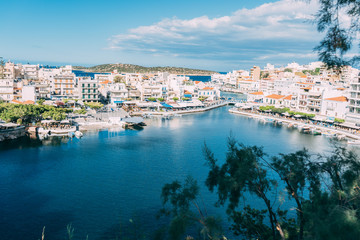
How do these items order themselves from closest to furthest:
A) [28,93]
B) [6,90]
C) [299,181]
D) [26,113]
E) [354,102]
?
[299,181] < [26,113] < [354,102] < [28,93] < [6,90]

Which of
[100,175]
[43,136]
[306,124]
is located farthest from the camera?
[306,124]

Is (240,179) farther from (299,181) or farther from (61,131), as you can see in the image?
(61,131)

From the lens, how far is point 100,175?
51.8 ft

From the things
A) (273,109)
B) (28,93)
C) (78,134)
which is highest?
(28,93)

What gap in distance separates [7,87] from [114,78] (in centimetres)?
2853

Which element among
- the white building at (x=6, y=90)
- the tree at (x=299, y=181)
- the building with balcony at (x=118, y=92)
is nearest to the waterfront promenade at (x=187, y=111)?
the building with balcony at (x=118, y=92)

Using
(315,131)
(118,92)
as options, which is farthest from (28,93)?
(315,131)

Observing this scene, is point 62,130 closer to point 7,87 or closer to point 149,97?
point 7,87

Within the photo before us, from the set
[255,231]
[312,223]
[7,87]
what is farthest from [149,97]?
[312,223]

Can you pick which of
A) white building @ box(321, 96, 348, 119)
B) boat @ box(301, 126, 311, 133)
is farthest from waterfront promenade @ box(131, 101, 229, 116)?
white building @ box(321, 96, 348, 119)

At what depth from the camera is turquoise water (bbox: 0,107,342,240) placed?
36.5 feet

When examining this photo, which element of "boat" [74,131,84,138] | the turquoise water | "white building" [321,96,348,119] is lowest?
the turquoise water

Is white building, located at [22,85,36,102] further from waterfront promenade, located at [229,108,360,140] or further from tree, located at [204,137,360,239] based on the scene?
tree, located at [204,137,360,239]

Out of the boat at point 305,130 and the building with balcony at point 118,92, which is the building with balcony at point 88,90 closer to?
the building with balcony at point 118,92
